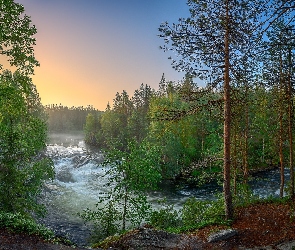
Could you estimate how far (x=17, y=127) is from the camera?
1508 centimetres

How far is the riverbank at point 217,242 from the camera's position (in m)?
10.1

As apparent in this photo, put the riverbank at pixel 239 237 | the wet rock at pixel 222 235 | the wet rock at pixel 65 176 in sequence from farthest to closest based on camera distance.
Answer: the wet rock at pixel 65 176, the wet rock at pixel 222 235, the riverbank at pixel 239 237

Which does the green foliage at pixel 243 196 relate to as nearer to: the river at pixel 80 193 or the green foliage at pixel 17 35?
the river at pixel 80 193

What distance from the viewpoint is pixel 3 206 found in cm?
1427

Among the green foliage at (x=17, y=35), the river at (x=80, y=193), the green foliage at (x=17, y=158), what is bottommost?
the river at (x=80, y=193)

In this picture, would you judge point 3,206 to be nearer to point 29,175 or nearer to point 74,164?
point 29,175

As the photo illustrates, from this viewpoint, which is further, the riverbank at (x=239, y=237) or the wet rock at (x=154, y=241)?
the wet rock at (x=154, y=241)

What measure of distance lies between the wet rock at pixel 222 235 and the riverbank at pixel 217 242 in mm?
143

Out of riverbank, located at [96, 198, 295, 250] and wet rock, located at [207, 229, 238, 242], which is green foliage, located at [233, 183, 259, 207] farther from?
wet rock, located at [207, 229, 238, 242]

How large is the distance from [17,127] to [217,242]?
38.9ft

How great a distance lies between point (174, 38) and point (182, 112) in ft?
11.3

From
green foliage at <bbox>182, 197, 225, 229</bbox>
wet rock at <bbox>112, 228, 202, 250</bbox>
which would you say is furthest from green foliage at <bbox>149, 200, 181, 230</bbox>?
wet rock at <bbox>112, 228, 202, 250</bbox>

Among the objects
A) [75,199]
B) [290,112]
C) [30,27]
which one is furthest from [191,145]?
[30,27]

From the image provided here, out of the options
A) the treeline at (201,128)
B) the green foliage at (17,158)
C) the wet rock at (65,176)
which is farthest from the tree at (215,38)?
the wet rock at (65,176)
